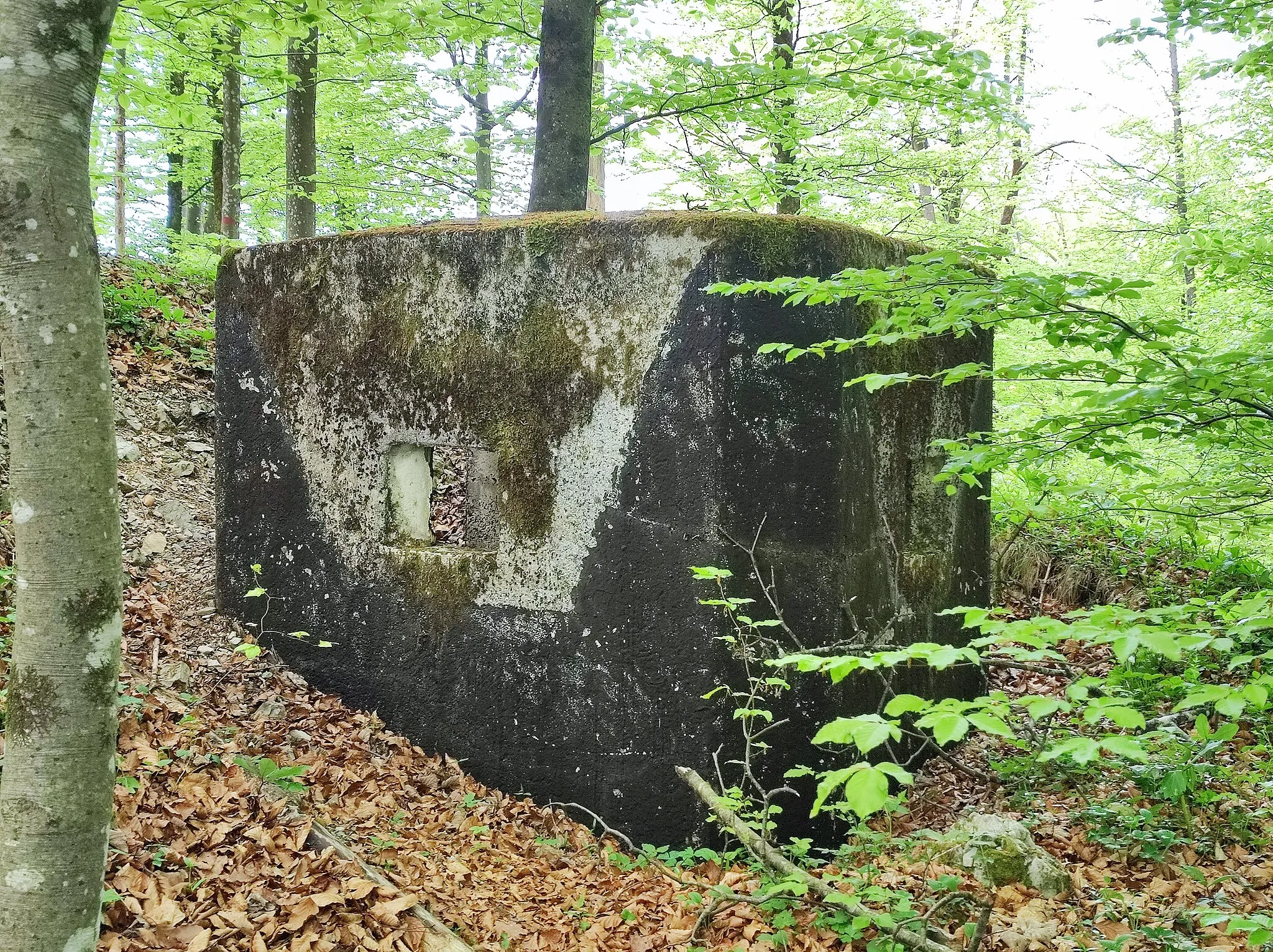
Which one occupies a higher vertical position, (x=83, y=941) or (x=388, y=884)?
(x=83, y=941)

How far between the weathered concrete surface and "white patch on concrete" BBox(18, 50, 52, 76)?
2.67m

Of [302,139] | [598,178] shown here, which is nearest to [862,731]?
[302,139]

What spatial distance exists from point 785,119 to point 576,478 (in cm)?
430

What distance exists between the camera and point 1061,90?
13352 mm

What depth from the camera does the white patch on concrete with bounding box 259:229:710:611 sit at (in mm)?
4352

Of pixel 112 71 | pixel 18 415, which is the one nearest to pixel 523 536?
pixel 18 415

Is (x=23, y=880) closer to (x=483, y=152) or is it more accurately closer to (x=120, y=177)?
(x=483, y=152)

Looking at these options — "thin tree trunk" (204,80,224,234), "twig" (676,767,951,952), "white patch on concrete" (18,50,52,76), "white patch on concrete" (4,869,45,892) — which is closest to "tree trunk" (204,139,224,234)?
"thin tree trunk" (204,80,224,234)

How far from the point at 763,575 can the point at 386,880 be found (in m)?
2.13

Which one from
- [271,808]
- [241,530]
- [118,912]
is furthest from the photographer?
[241,530]

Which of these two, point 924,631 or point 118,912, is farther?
point 924,631

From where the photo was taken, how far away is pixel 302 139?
9188 mm

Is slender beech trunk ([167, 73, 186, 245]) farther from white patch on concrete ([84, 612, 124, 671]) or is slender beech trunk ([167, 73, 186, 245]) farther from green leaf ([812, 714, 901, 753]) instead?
green leaf ([812, 714, 901, 753])

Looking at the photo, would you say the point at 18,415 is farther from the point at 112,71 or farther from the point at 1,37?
the point at 112,71
